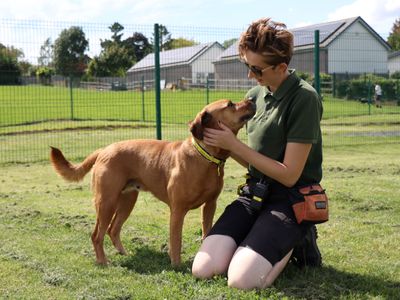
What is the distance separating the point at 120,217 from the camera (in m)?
4.99

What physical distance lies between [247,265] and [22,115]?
57.1 ft

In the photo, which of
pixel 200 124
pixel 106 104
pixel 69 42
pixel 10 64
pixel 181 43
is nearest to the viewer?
pixel 200 124

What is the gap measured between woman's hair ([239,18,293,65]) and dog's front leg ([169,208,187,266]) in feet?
4.82

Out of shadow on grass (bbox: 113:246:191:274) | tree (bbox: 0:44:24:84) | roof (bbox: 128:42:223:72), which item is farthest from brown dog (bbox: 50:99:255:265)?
roof (bbox: 128:42:223:72)

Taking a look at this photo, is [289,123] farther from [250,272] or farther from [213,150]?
[250,272]

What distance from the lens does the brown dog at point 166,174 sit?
4.20 meters

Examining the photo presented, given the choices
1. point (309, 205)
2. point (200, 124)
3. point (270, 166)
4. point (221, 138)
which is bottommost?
point (309, 205)

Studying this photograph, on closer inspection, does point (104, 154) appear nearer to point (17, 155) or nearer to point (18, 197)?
point (18, 197)

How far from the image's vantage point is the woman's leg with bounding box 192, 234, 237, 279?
12.9ft

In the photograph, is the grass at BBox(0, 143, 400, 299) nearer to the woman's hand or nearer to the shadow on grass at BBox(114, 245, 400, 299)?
the shadow on grass at BBox(114, 245, 400, 299)

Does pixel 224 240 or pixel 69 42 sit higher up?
pixel 69 42

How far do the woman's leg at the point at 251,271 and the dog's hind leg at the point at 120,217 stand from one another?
148cm

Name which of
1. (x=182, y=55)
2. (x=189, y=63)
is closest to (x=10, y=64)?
(x=182, y=55)

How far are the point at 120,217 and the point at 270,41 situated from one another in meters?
2.29
